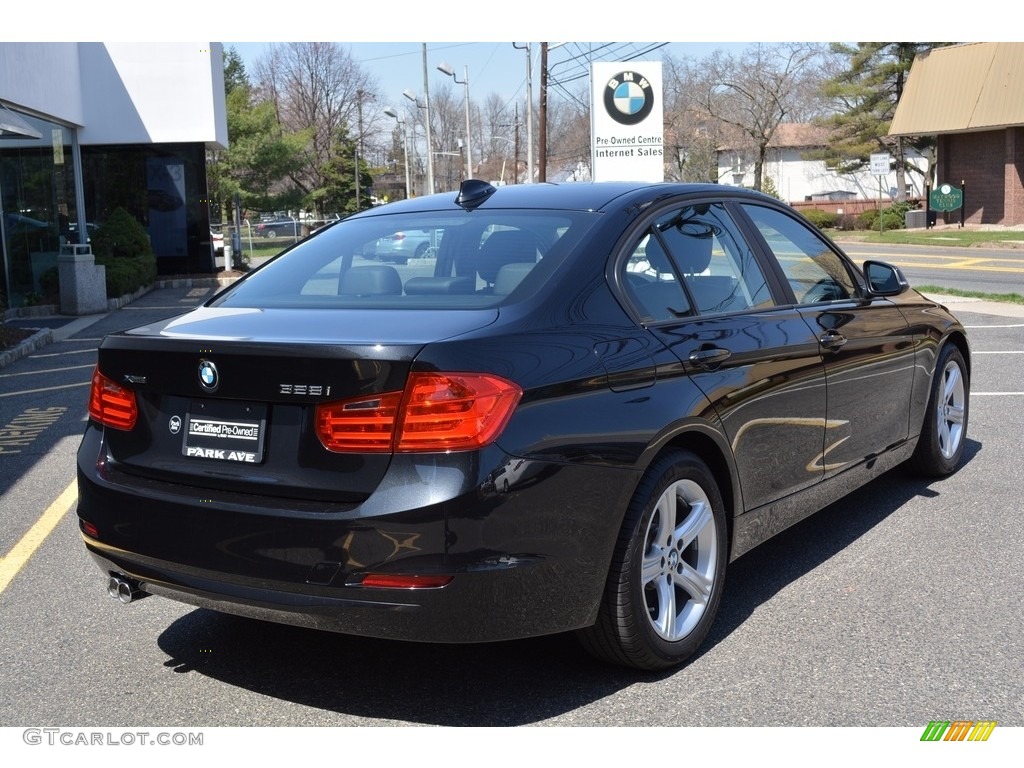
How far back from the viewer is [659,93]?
20.8 m

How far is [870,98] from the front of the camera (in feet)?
191

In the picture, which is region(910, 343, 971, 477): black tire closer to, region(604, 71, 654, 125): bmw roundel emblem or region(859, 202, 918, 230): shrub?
region(604, 71, 654, 125): bmw roundel emblem

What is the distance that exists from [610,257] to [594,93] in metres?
17.6

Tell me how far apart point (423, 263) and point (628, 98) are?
57.2 feet

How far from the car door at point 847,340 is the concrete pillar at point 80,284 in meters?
17.0

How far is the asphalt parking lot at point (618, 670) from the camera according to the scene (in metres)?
3.58

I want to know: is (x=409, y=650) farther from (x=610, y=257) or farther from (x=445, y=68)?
(x=445, y=68)

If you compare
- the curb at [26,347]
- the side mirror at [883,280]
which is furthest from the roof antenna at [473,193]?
the curb at [26,347]

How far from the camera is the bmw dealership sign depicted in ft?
68.3

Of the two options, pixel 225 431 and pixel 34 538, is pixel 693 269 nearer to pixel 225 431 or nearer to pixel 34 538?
pixel 225 431

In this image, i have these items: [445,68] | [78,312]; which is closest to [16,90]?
[78,312]

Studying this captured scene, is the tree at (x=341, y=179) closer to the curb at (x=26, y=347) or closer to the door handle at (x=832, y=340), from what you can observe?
the curb at (x=26, y=347)

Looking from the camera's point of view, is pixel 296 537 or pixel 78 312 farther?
pixel 78 312

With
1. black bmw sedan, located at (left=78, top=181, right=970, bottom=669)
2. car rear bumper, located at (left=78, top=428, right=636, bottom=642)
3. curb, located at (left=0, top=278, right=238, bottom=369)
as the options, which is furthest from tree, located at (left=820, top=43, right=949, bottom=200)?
car rear bumper, located at (left=78, top=428, right=636, bottom=642)
